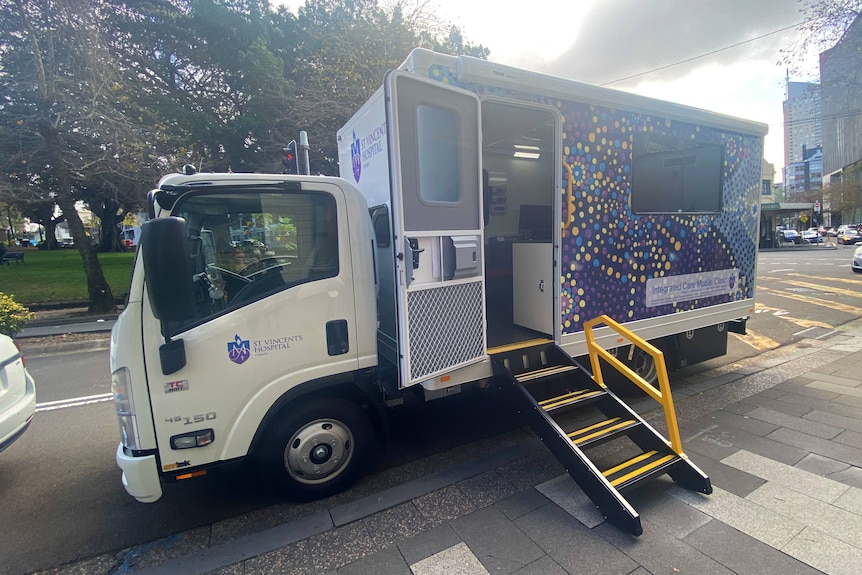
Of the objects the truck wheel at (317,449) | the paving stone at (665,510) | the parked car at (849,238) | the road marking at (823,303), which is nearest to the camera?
the paving stone at (665,510)

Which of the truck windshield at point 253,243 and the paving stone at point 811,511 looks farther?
the truck windshield at point 253,243

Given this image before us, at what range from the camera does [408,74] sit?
2816mm

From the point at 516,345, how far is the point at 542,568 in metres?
1.72

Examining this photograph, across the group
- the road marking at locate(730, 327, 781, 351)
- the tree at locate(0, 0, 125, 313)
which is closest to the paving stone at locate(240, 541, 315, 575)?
the road marking at locate(730, 327, 781, 351)

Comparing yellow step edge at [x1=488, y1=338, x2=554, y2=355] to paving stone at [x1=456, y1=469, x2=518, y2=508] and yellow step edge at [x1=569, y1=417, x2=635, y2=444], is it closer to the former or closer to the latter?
yellow step edge at [x1=569, y1=417, x2=635, y2=444]

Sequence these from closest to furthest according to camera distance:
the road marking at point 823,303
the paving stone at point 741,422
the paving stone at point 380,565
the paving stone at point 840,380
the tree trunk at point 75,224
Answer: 1. the paving stone at point 380,565
2. the paving stone at point 741,422
3. the paving stone at point 840,380
4. the road marking at point 823,303
5. the tree trunk at point 75,224

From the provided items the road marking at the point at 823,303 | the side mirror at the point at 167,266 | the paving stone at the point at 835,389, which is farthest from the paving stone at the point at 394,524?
the road marking at the point at 823,303

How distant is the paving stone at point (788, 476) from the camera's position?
3041 millimetres

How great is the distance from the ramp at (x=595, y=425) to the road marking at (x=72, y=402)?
5091 mm

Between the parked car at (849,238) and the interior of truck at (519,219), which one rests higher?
the interior of truck at (519,219)

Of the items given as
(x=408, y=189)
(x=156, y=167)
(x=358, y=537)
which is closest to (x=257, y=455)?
(x=358, y=537)

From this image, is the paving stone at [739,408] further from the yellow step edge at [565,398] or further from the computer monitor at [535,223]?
the computer monitor at [535,223]

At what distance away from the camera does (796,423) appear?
4.14 metres

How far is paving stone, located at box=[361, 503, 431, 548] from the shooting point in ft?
9.02
